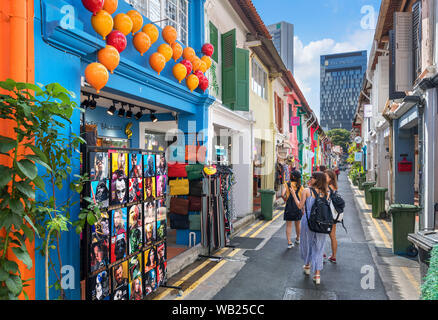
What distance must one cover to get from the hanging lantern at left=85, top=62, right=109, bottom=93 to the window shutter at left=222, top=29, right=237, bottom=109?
208 inches

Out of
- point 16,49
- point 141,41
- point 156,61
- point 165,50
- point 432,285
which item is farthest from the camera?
point 165,50

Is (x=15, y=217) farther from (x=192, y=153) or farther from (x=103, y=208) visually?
(x=192, y=153)

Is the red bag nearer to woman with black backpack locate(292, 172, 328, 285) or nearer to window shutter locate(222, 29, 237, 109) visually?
woman with black backpack locate(292, 172, 328, 285)

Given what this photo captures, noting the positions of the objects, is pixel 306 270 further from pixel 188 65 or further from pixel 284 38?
pixel 284 38

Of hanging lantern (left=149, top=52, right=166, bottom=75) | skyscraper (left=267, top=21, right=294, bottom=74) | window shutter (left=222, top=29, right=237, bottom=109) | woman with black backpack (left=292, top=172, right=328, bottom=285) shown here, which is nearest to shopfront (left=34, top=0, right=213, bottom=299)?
hanging lantern (left=149, top=52, right=166, bottom=75)

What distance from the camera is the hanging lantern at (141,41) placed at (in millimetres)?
5164

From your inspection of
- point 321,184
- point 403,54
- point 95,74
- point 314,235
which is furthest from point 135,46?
point 403,54

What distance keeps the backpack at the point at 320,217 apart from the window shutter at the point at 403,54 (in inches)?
188

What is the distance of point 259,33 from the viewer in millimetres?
10836

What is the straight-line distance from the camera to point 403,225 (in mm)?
6652

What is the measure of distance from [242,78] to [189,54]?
3.10 m

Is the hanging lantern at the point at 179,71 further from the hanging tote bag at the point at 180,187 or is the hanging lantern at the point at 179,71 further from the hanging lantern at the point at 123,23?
the hanging tote bag at the point at 180,187

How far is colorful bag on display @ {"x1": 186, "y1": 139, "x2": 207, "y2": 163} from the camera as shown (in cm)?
739

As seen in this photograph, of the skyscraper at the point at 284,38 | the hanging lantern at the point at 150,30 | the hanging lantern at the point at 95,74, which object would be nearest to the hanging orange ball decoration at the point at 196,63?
the hanging lantern at the point at 150,30
